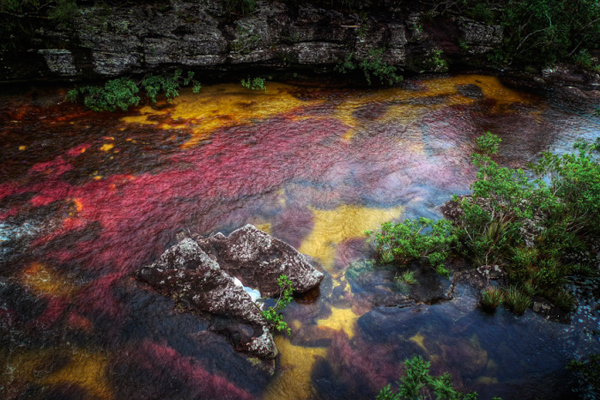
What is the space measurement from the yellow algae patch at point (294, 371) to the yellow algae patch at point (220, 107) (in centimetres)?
564

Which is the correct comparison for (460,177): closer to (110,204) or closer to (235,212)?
(235,212)

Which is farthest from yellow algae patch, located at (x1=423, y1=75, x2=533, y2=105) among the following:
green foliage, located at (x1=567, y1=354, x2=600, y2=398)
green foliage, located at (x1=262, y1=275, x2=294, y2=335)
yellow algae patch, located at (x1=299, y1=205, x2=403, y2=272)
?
green foliage, located at (x1=262, y1=275, x2=294, y2=335)

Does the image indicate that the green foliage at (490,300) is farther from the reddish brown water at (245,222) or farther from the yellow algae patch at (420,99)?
the yellow algae patch at (420,99)

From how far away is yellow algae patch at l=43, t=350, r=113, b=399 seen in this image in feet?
12.7

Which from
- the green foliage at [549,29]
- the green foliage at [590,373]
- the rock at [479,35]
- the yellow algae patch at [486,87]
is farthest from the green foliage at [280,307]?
the green foliage at [549,29]

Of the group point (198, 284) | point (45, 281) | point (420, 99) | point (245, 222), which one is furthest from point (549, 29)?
point (45, 281)

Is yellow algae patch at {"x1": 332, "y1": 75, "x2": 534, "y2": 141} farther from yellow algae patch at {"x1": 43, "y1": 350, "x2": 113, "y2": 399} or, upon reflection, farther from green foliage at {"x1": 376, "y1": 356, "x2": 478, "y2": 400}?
yellow algae patch at {"x1": 43, "y1": 350, "x2": 113, "y2": 399}

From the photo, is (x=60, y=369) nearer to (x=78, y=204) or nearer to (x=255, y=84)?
(x=78, y=204)

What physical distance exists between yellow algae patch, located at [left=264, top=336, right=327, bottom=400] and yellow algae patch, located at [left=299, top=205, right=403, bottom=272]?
4.98 ft

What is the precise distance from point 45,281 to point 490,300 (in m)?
6.89

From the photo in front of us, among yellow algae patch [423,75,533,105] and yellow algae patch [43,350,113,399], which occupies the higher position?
yellow algae patch [423,75,533,105]

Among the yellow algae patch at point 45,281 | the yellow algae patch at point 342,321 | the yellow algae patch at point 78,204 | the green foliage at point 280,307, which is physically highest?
the yellow algae patch at point 78,204

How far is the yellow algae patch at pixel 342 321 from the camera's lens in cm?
478

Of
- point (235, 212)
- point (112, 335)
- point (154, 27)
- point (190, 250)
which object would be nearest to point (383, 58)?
point (154, 27)
